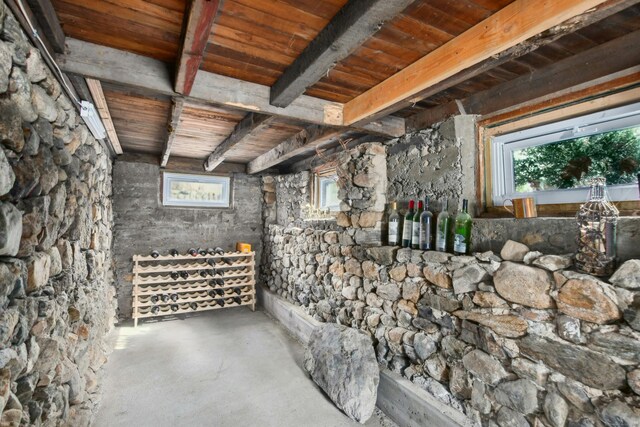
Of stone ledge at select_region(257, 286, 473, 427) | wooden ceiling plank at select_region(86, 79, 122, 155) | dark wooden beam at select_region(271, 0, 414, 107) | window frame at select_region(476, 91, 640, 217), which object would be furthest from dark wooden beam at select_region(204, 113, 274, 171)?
stone ledge at select_region(257, 286, 473, 427)

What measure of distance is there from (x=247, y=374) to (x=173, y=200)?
2.73 metres

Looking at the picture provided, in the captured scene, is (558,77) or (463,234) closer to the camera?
(558,77)

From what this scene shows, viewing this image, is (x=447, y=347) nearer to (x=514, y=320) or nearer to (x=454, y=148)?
(x=514, y=320)

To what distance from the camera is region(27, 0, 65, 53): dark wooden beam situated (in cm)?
107

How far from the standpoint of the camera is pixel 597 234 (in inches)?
49.0

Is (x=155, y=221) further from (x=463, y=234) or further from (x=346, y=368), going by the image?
(x=463, y=234)

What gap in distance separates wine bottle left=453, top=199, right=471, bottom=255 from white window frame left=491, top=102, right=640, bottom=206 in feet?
0.70

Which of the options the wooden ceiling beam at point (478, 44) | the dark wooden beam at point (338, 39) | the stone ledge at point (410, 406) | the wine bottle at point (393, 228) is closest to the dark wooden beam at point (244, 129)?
the dark wooden beam at point (338, 39)

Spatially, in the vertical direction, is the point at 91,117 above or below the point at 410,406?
above

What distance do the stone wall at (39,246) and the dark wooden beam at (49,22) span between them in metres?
0.12

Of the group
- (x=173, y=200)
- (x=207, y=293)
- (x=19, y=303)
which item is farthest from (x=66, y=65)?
(x=207, y=293)

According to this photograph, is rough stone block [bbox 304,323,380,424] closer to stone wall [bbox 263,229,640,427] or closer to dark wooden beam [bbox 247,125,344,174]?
stone wall [bbox 263,229,640,427]

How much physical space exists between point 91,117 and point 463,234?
2.51 metres

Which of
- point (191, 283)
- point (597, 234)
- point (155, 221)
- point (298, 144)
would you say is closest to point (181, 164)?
point (155, 221)
